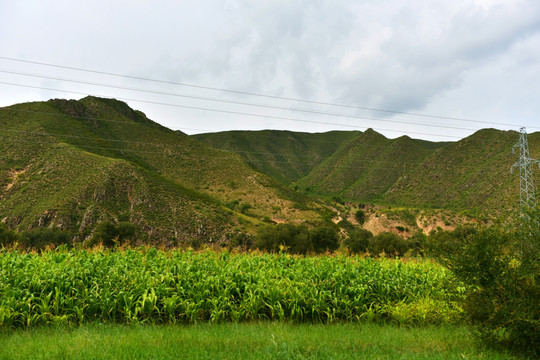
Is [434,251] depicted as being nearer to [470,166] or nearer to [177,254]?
[177,254]

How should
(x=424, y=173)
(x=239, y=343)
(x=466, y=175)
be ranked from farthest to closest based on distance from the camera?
(x=424, y=173) < (x=466, y=175) < (x=239, y=343)

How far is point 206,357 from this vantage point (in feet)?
16.1

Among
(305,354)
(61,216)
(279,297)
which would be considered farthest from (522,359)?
(61,216)

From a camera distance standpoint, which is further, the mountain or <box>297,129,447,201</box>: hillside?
<box>297,129,447,201</box>: hillside

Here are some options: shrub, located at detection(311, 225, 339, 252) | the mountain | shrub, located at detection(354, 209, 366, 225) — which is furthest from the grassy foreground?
shrub, located at detection(354, 209, 366, 225)

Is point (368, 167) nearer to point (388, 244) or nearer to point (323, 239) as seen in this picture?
point (388, 244)

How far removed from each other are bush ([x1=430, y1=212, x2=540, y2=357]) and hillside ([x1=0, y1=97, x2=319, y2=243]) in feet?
154

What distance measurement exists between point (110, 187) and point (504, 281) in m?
58.1

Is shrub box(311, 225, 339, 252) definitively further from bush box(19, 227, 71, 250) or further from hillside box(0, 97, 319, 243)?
bush box(19, 227, 71, 250)

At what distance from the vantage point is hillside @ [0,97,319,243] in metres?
49.8

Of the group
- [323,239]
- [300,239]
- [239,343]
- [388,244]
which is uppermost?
[239,343]

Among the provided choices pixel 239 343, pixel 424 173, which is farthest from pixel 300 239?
pixel 424 173

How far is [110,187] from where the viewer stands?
55.3m

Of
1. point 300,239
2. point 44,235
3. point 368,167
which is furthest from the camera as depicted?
point 368,167
